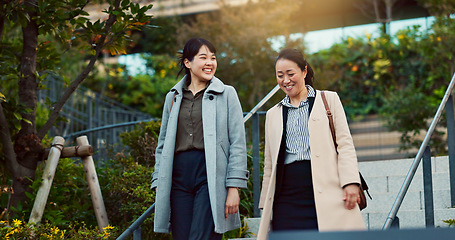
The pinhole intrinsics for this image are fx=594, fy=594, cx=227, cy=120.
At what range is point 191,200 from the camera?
3.33 meters

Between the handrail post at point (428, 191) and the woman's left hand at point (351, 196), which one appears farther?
the handrail post at point (428, 191)

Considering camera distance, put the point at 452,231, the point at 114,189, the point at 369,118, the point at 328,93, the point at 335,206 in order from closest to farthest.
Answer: the point at 452,231
the point at 335,206
the point at 328,93
the point at 114,189
the point at 369,118

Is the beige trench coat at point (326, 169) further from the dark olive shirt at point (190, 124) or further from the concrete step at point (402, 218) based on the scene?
the concrete step at point (402, 218)

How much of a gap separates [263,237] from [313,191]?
1.20 ft

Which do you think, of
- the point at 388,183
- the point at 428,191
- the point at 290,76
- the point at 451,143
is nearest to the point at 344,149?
the point at 290,76

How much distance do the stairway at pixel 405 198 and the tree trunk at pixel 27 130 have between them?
2.06 meters

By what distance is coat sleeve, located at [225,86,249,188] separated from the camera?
3332 millimetres

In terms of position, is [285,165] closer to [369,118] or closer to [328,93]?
[328,93]

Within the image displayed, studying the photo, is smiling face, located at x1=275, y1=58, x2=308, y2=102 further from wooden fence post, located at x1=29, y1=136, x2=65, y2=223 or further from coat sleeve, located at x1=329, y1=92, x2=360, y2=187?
wooden fence post, located at x1=29, y1=136, x2=65, y2=223

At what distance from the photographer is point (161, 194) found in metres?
3.37

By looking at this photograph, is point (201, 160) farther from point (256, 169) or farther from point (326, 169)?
point (256, 169)

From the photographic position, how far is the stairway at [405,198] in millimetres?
4984

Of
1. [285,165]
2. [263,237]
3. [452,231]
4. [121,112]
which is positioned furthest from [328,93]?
[121,112]

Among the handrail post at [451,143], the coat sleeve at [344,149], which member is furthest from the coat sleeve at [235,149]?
the handrail post at [451,143]
